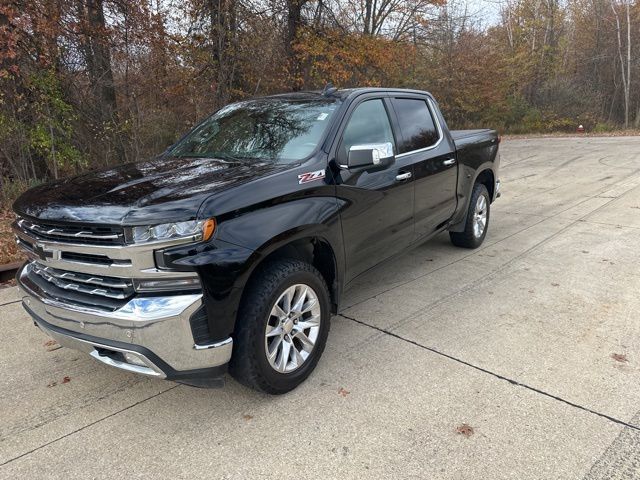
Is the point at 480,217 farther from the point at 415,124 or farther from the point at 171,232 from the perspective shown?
the point at 171,232

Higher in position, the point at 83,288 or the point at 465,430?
the point at 83,288

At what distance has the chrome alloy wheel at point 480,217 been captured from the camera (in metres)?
5.80

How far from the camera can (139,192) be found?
2.67 metres

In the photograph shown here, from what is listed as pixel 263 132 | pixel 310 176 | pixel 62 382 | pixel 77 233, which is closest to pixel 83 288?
pixel 77 233

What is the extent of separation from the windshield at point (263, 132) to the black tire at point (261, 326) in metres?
0.84

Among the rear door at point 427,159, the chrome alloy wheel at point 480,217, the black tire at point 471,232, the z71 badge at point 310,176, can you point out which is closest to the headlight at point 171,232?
the z71 badge at point 310,176

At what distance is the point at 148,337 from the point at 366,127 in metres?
2.38

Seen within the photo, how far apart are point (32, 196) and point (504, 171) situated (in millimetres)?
12322

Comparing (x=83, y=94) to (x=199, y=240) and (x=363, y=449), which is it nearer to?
(x=199, y=240)

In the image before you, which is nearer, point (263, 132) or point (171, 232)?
point (171, 232)

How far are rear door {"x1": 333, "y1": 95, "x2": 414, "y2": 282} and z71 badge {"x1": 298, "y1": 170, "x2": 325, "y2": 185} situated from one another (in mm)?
180

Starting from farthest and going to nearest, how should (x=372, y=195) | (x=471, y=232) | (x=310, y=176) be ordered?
(x=471, y=232)
(x=372, y=195)
(x=310, y=176)

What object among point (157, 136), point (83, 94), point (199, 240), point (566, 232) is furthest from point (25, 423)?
point (157, 136)

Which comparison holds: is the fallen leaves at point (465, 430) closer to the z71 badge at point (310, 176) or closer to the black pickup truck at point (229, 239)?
the black pickup truck at point (229, 239)
